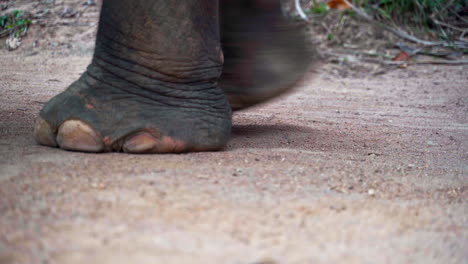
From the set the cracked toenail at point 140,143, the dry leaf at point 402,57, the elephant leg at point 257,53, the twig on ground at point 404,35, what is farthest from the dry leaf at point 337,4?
the cracked toenail at point 140,143

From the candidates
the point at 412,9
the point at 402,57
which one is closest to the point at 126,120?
the point at 402,57

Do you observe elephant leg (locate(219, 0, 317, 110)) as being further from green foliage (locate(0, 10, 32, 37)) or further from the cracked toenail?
green foliage (locate(0, 10, 32, 37))

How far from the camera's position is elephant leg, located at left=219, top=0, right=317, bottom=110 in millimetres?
2045

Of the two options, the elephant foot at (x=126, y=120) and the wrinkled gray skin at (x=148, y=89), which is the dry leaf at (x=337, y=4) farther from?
the elephant foot at (x=126, y=120)

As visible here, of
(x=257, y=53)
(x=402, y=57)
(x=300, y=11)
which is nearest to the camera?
(x=257, y=53)

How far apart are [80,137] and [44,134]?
0.13m

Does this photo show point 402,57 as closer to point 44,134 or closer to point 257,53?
point 257,53

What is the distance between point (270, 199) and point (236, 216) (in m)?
0.15

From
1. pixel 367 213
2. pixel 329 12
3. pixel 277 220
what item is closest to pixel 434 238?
pixel 367 213

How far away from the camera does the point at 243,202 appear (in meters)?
1.29

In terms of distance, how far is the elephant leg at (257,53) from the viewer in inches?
80.5

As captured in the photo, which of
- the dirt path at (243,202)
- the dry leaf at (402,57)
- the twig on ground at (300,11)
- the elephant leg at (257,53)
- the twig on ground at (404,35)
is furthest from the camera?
the twig on ground at (300,11)

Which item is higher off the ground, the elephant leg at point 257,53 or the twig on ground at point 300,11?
the elephant leg at point 257,53

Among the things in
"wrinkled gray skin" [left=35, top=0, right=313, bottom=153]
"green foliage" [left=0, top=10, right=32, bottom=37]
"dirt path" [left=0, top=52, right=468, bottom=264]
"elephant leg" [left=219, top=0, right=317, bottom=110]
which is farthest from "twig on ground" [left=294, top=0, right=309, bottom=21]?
"wrinkled gray skin" [left=35, top=0, right=313, bottom=153]
